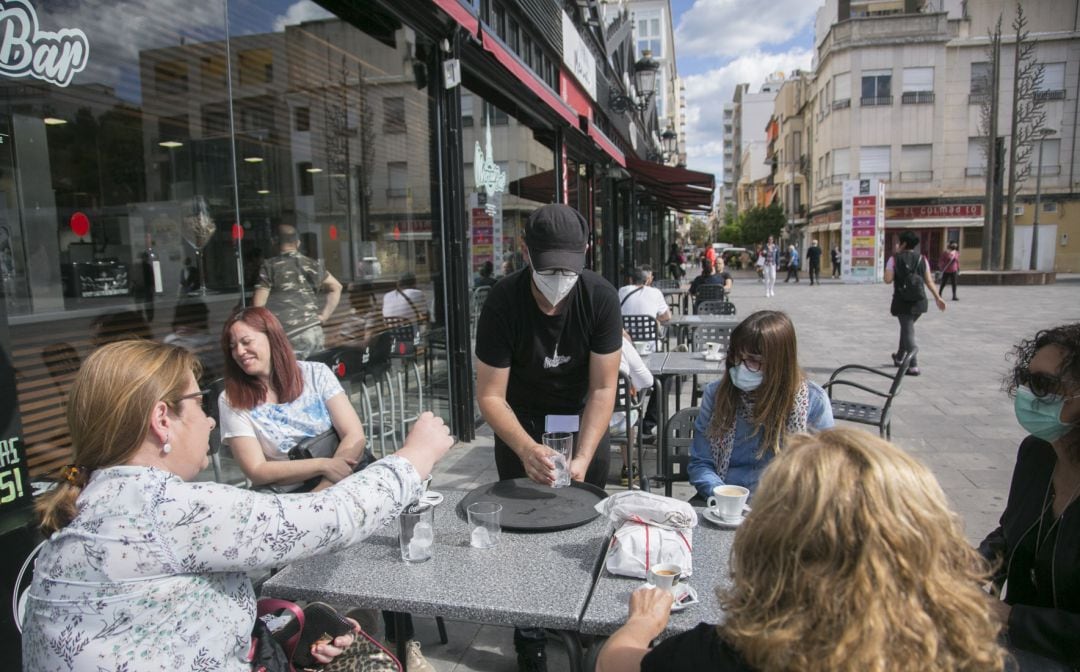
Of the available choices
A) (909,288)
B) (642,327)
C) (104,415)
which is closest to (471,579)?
(104,415)

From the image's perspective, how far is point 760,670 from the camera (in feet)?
4.05

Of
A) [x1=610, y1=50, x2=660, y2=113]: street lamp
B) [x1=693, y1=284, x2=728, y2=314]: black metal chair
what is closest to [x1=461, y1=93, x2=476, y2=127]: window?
[x1=693, y1=284, x2=728, y2=314]: black metal chair

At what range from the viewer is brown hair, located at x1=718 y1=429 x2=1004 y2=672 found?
116 cm

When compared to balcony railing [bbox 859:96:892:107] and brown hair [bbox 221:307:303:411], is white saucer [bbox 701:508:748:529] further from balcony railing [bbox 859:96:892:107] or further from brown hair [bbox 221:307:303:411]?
balcony railing [bbox 859:96:892:107]

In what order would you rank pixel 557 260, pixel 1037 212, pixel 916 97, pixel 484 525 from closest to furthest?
pixel 484 525 → pixel 557 260 → pixel 1037 212 → pixel 916 97

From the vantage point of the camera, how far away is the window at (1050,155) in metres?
36.9

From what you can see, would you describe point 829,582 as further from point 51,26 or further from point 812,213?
point 812,213

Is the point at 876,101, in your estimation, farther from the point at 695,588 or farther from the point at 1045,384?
the point at 695,588

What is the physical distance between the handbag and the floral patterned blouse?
0.51m

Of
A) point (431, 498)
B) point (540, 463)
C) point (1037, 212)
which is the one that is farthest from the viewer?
point (1037, 212)

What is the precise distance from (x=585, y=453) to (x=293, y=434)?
4.48ft

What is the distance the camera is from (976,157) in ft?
124

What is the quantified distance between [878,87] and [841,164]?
4461mm

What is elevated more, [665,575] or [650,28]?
[650,28]
